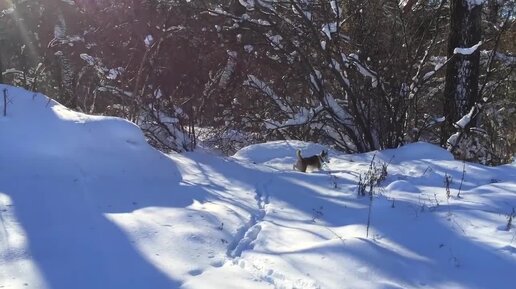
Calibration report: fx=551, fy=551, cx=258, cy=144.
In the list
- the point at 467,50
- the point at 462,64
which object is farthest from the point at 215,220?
the point at 462,64

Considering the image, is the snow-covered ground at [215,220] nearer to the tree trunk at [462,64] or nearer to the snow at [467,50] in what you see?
the snow at [467,50]

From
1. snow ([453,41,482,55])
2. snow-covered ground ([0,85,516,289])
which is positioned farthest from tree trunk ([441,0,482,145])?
snow-covered ground ([0,85,516,289])

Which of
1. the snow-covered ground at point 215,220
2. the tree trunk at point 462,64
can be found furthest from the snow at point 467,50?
the snow-covered ground at point 215,220

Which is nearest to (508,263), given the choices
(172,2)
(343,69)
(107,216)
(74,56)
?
(107,216)

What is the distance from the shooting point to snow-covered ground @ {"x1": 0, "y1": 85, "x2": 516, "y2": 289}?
336 cm

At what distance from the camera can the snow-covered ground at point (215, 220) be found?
3361 millimetres

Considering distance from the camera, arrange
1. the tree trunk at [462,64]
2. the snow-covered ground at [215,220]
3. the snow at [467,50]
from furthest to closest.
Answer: the tree trunk at [462,64]
the snow at [467,50]
the snow-covered ground at [215,220]

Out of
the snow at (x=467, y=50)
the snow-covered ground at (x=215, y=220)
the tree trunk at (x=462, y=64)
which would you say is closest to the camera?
the snow-covered ground at (x=215, y=220)

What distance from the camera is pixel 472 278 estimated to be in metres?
3.31

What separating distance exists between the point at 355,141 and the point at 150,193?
5.22 metres

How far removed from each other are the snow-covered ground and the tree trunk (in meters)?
2.25

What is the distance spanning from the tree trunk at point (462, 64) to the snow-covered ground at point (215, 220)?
2252 mm

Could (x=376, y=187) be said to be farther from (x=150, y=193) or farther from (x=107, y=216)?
(x=107, y=216)

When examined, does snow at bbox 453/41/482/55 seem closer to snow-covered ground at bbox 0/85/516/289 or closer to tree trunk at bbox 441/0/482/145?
tree trunk at bbox 441/0/482/145
